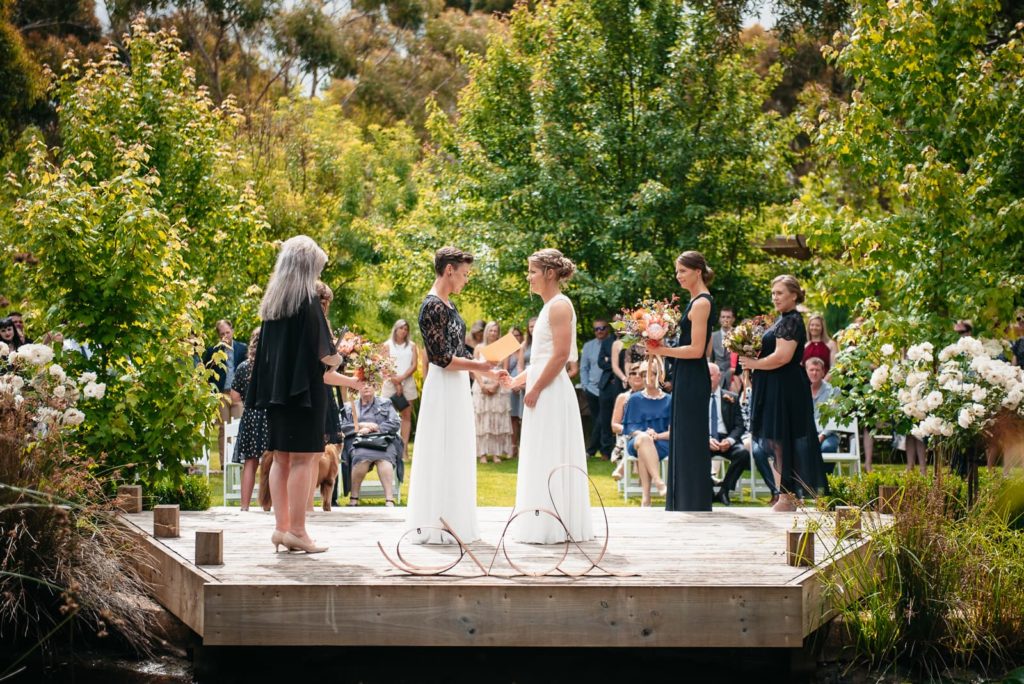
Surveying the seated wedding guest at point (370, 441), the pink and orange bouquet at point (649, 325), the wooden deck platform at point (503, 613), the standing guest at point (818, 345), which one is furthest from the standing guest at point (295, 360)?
the standing guest at point (818, 345)

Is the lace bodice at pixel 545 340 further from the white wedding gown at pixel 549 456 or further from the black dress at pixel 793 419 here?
the black dress at pixel 793 419

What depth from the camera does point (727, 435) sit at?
1251cm

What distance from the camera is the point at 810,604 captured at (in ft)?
20.6

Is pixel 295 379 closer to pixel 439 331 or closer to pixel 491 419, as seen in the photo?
pixel 439 331

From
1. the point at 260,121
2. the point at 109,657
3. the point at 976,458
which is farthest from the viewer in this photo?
the point at 260,121

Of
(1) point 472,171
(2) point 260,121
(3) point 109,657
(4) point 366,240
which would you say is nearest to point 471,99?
(1) point 472,171

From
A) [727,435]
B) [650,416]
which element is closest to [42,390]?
[650,416]

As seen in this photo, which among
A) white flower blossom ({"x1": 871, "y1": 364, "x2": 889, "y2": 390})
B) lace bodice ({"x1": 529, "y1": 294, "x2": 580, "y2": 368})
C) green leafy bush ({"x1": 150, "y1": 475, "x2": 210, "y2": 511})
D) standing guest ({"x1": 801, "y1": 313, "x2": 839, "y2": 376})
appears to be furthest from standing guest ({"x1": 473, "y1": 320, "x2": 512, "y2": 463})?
lace bodice ({"x1": 529, "y1": 294, "x2": 580, "y2": 368})

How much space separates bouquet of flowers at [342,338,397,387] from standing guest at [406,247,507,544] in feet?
7.20

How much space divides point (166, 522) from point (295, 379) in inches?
68.8

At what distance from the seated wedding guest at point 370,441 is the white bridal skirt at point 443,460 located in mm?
3686

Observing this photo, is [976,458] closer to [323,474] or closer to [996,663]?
[996,663]

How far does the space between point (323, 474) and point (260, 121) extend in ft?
63.6

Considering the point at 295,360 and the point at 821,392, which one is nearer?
the point at 295,360
